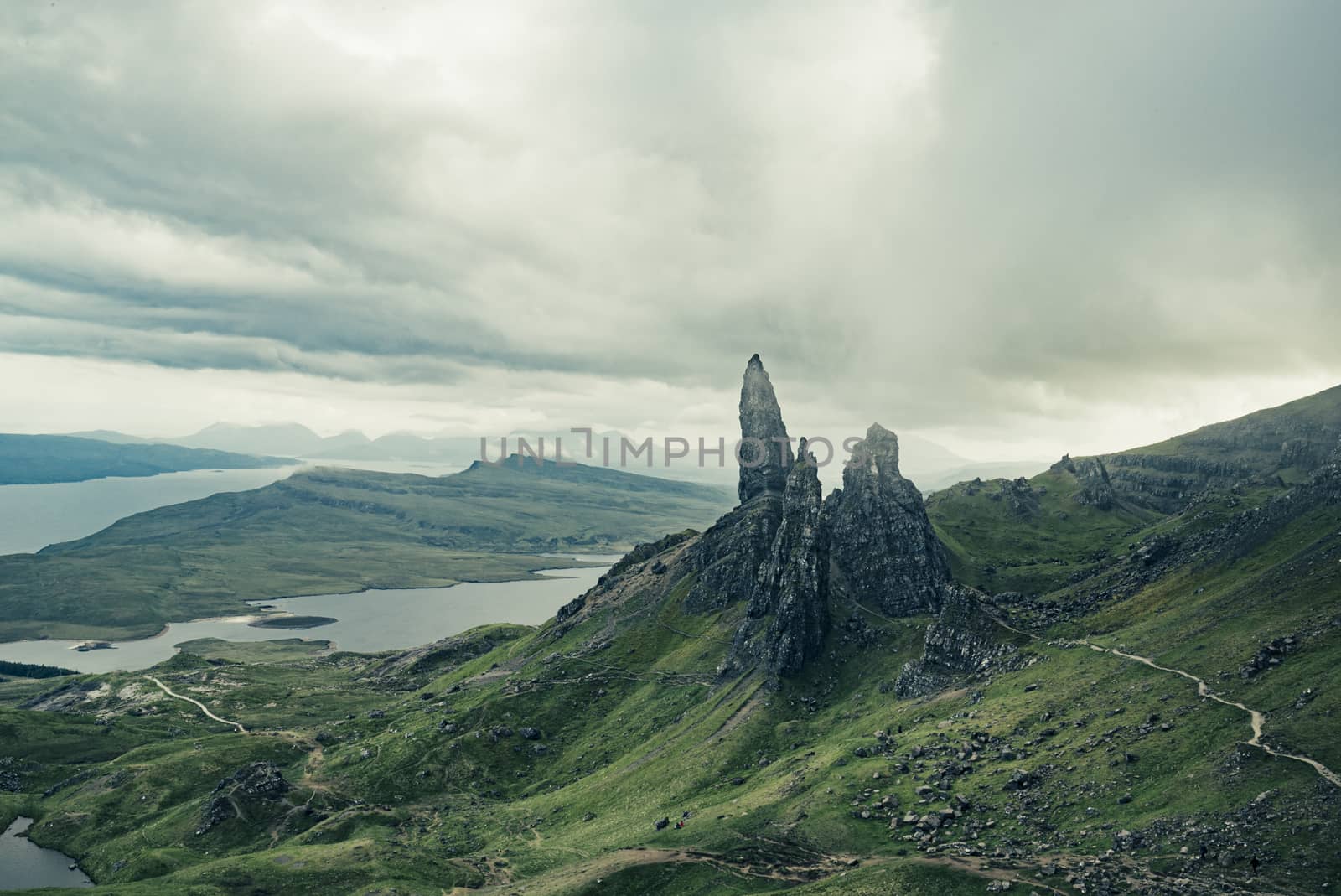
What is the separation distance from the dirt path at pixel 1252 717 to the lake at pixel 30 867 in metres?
209

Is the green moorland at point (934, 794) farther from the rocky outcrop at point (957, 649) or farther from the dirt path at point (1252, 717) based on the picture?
the rocky outcrop at point (957, 649)

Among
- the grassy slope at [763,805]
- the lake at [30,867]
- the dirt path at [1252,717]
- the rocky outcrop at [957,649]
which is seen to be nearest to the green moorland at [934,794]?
the grassy slope at [763,805]

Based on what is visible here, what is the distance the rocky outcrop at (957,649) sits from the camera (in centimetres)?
17200

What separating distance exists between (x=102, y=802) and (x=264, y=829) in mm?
54658

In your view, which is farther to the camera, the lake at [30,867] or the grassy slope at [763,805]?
the lake at [30,867]

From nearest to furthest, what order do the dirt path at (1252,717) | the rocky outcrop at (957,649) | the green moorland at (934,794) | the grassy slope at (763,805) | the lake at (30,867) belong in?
the dirt path at (1252,717) → the green moorland at (934,794) → the grassy slope at (763,805) → the lake at (30,867) → the rocky outcrop at (957,649)

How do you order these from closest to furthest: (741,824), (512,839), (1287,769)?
(1287,769)
(741,824)
(512,839)

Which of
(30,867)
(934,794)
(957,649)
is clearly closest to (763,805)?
(934,794)

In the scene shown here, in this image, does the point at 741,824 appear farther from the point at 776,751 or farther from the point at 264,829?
the point at 264,829

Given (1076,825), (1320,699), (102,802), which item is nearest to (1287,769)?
(1320,699)

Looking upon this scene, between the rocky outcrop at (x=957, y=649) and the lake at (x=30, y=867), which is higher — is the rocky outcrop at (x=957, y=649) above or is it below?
above

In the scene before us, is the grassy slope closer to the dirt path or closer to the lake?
the dirt path

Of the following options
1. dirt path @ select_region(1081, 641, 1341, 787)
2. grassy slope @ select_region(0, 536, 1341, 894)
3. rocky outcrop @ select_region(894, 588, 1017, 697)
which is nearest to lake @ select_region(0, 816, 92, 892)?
grassy slope @ select_region(0, 536, 1341, 894)

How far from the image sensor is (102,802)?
192 m
